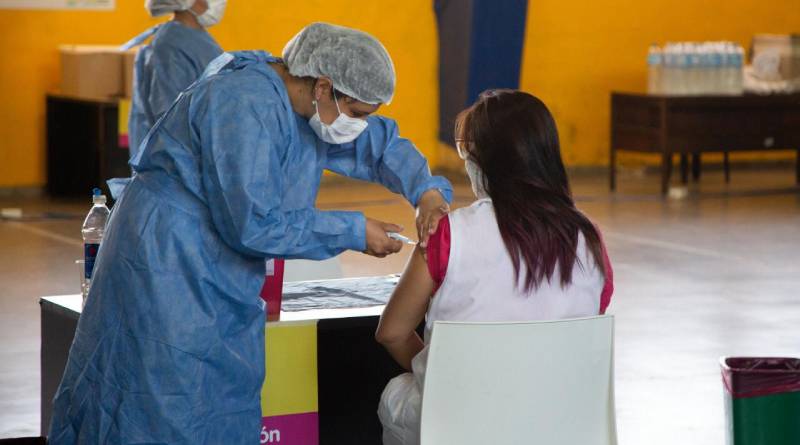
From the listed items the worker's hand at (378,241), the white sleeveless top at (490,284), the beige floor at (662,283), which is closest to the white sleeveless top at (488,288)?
the white sleeveless top at (490,284)

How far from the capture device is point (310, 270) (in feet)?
11.6

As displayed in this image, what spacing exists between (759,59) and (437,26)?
2.35m

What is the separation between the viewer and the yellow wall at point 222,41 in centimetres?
873

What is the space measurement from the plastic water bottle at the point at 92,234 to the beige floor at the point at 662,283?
3.83 feet

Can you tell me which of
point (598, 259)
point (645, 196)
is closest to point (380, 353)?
point (598, 259)

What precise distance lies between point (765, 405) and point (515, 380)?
738 mm

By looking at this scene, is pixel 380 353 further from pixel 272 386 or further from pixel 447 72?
pixel 447 72

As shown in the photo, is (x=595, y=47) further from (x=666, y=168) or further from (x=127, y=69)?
(x=127, y=69)

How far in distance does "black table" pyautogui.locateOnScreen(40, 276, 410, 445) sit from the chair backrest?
0.53 m

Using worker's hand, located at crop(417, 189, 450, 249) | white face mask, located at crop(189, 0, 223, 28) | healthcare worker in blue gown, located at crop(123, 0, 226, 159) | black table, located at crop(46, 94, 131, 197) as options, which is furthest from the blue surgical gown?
black table, located at crop(46, 94, 131, 197)

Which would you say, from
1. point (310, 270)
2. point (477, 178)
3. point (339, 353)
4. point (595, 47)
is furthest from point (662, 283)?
point (595, 47)

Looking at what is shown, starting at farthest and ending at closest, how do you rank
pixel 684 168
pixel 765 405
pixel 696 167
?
pixel 696 167 → pixel 684 168 → pixel 765 405

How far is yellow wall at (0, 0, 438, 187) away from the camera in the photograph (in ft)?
28.6

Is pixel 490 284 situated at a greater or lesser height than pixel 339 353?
greater
